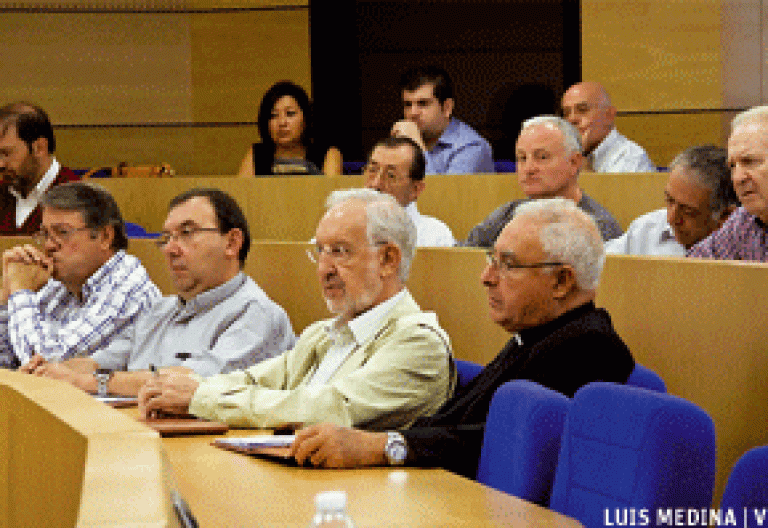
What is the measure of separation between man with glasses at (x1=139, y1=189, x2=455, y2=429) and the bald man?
2.48 metres

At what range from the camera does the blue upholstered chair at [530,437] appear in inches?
69.1

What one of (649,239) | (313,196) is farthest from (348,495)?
(313,196)

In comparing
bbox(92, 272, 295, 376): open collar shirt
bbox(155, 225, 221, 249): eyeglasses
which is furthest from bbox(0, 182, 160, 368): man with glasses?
bbox(155, 225, 221, 249): eyeglasses

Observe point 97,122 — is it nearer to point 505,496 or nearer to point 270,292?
point 270,292

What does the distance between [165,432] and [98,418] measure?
1.14m

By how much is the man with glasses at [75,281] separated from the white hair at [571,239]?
1725 mm

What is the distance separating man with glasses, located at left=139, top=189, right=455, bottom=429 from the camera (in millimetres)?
2410

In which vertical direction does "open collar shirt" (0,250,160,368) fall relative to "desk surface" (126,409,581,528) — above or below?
above

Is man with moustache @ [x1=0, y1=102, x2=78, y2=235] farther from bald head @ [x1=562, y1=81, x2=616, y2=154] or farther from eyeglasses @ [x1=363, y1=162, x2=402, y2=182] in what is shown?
bald head @ [x1=562, y1=81, x2=616, y2=154]

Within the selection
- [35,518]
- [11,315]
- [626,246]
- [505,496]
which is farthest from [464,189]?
[35,518]

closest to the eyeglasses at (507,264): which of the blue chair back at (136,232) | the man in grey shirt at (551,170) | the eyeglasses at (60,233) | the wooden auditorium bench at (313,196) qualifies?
the man in grey shirt at (551,170)

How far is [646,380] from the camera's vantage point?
200 cm

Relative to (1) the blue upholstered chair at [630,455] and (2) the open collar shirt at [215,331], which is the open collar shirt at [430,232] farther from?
(1) the blue upholstered chair at [630,455]

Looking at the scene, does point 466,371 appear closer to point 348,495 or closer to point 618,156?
point 348,495
